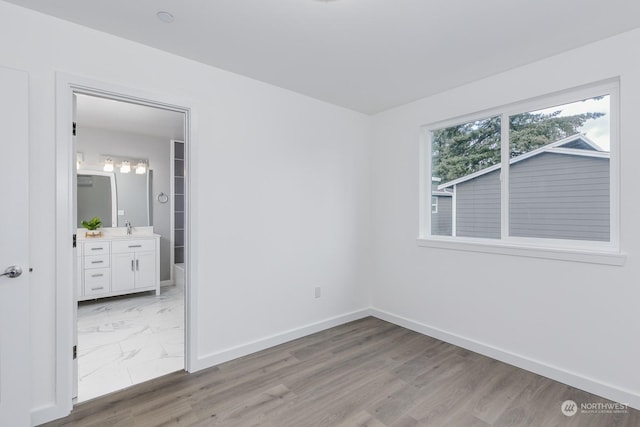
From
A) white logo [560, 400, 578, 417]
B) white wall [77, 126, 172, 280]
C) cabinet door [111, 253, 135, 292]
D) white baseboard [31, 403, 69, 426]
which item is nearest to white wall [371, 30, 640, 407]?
white logo [560, 400, 578, 417]

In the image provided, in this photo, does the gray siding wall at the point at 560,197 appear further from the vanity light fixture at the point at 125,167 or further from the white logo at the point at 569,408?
the vanity light fixture at the point at 125,167

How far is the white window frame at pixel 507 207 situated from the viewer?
224 centimetres

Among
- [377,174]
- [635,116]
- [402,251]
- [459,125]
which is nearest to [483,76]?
[459,125]

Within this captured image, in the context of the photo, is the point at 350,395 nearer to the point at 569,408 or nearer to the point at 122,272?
the point at 569,408

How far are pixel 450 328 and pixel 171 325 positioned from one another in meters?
3.02

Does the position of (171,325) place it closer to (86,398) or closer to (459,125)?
(86,398)

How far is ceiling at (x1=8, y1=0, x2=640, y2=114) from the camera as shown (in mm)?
1866

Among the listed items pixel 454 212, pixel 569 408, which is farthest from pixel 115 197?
Result: pixel 569 408

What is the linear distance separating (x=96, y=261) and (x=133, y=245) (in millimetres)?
482

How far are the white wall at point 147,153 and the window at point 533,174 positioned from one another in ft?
13.8

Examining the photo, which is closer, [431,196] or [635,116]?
[635,116]

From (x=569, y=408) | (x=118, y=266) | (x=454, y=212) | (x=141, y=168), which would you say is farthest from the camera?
(x=141, y=168)

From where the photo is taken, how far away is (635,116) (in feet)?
6.88

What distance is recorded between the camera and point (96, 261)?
14.1ft
